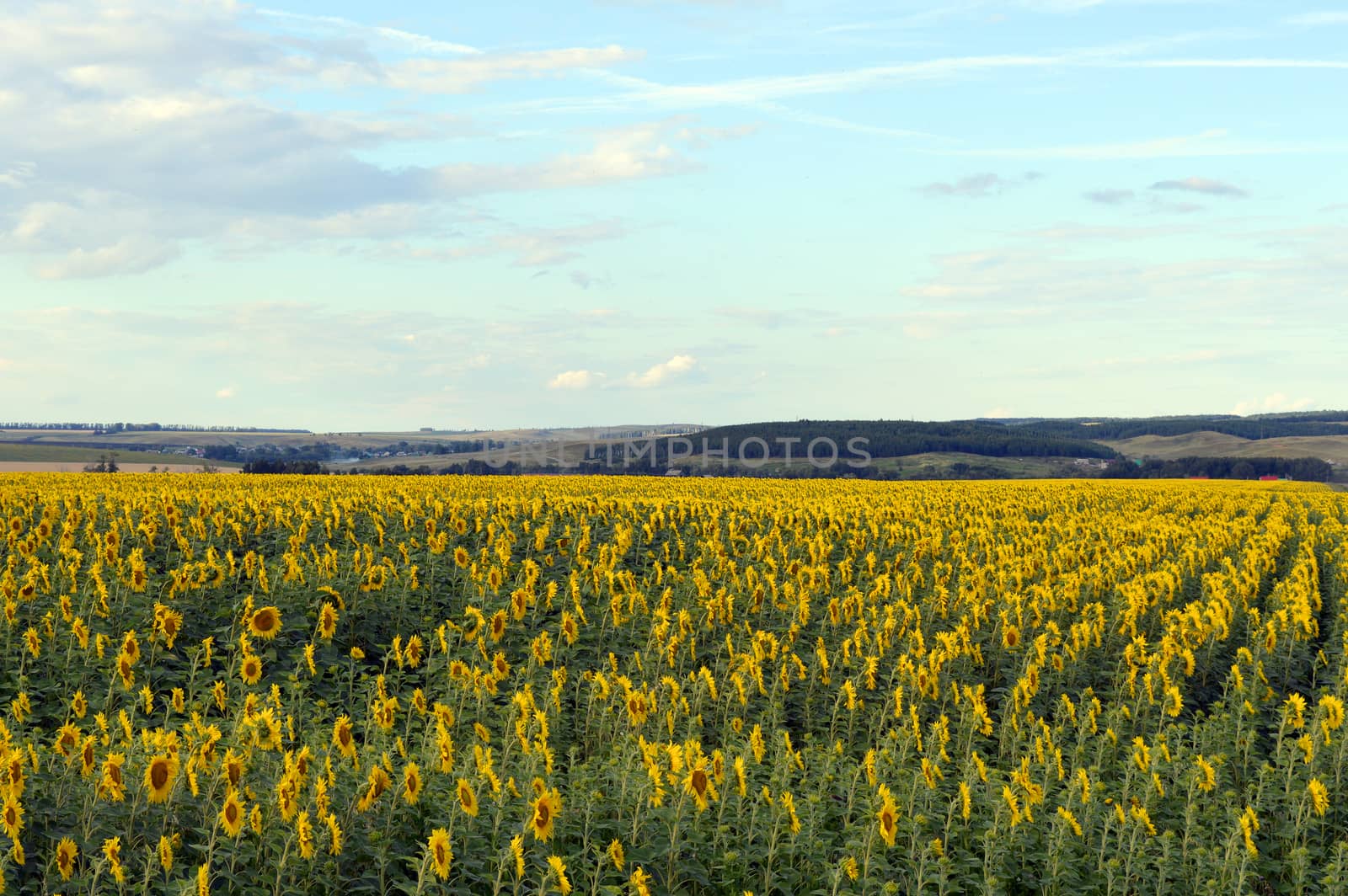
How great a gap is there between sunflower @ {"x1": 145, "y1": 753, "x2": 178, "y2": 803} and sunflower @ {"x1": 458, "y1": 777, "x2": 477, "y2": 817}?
6.36ft

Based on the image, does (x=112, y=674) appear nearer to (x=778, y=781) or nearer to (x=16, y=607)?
(x=16, y=607)

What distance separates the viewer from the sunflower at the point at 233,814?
673 cm

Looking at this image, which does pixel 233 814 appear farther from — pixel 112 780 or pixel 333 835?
pixel 112 780

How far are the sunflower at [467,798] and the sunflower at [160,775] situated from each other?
1.94m

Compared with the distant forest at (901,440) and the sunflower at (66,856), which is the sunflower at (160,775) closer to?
the sunflower at (66,856)

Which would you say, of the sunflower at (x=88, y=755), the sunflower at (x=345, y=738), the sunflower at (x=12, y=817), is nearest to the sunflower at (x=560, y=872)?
the sunflower at (x=345, y=738)

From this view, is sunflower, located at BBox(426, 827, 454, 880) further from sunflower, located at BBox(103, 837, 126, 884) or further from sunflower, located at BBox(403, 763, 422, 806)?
sunflower, located at BBox(103, 837, 126, 884)

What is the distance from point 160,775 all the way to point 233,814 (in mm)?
810

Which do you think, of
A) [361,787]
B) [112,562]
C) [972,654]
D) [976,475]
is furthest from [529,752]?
[976,475]

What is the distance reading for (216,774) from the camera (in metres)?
7.49

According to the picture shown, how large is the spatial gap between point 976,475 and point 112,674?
445 ft

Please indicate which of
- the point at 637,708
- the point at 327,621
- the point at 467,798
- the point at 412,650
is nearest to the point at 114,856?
the point at 467,798

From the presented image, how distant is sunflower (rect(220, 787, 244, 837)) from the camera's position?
6.73 m

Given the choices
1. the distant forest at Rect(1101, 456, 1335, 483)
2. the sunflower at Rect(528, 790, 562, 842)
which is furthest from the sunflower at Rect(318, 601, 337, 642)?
the distant forest at Rect(1101, 456, 1335, 483)
